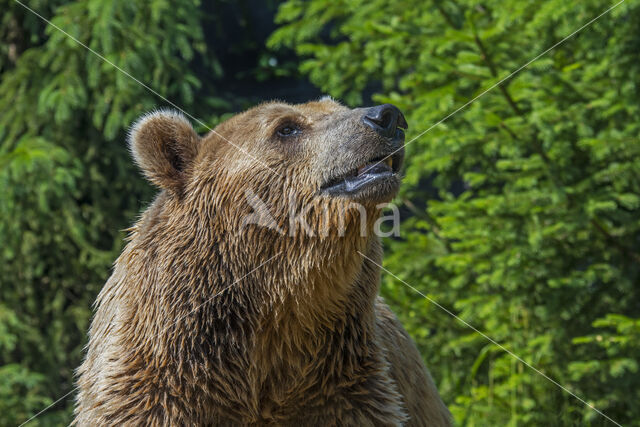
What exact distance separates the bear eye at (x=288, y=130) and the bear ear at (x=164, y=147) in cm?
43

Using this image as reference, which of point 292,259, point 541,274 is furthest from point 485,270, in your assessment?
point 292,259

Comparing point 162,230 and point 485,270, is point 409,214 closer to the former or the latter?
point 485,270

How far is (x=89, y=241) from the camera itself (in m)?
7.93

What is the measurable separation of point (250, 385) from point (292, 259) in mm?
512

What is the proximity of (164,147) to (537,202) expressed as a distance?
131 inches

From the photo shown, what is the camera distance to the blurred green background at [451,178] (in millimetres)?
5637

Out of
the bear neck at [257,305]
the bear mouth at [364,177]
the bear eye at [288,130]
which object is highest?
the bear eye at [288,130]

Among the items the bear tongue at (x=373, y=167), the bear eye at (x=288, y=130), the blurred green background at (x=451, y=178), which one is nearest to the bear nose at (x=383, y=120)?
the bear tongue at (x=373, y=167)

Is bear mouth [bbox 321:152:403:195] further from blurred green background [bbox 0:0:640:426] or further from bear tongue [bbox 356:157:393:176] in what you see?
blurred green background [bbox 0:0:640:426]

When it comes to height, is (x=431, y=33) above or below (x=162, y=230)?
above

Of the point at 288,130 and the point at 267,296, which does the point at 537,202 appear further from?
the point at 267,296

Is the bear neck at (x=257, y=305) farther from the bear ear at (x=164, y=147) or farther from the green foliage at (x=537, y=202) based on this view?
the green foliage at (x=537, y=202)

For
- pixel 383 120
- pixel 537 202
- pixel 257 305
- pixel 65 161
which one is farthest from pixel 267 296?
pixel 65 161

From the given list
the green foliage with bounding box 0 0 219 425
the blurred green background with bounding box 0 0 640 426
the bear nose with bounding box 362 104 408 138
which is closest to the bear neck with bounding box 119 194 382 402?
the bear nose with bounding box 362 104 408 138
